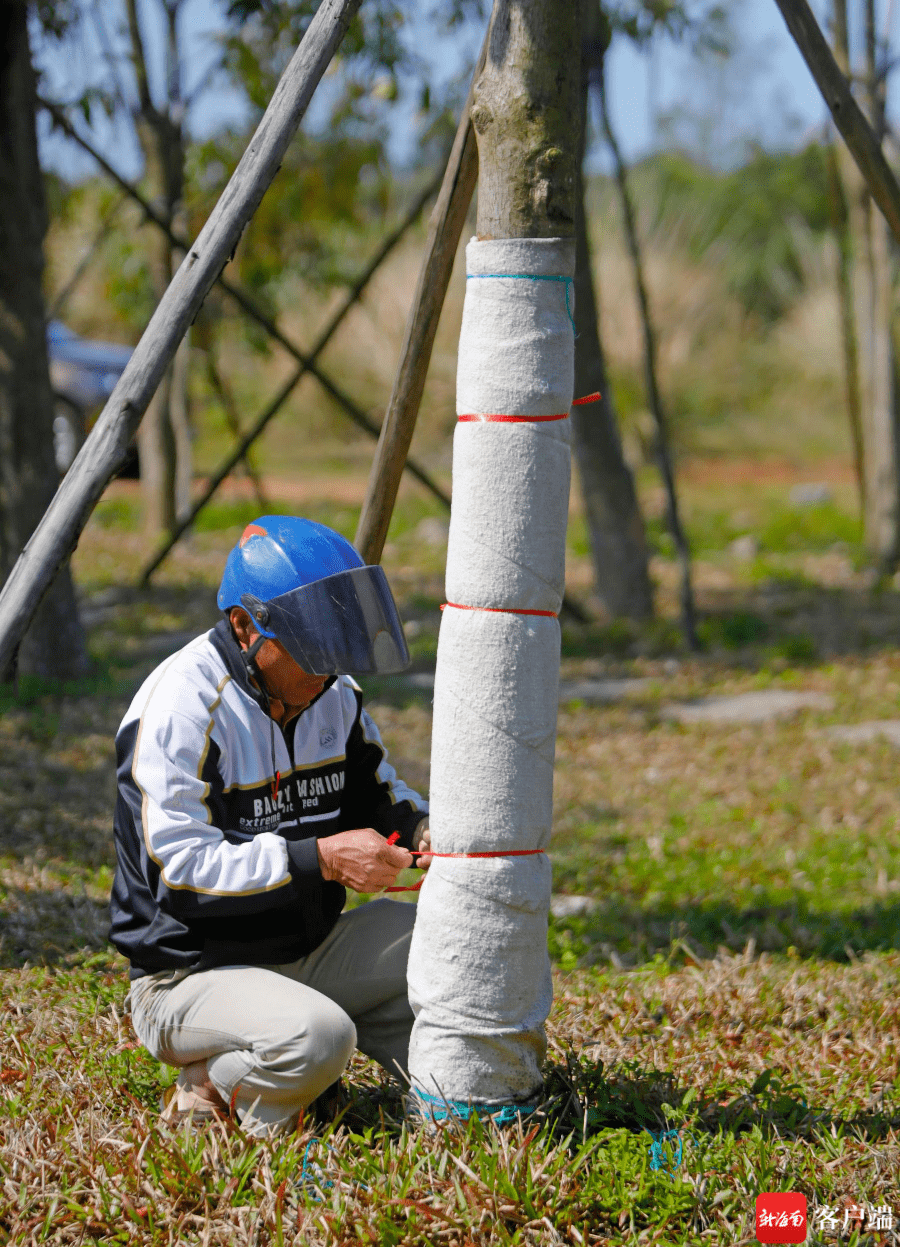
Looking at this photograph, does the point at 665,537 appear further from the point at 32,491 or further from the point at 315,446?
the point at 315,446

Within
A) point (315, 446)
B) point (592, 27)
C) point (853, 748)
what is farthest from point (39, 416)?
point (315, 446)

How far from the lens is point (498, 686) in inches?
100

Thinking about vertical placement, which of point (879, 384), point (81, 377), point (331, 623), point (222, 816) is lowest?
point (222, 816)

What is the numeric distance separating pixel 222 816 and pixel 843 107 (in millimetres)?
2573

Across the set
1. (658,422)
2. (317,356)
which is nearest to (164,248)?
(317,356)

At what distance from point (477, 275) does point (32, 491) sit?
453 cm

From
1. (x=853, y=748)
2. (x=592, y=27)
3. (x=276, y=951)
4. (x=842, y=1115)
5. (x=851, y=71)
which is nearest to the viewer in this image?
(x=276, y=951)

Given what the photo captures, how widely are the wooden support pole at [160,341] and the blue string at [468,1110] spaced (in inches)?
50.8

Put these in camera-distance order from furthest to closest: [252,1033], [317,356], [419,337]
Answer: [317,356] → [419,337] → [252,1033]

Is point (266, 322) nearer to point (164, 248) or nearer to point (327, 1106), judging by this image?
point (164, 248)

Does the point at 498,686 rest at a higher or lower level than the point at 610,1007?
higher

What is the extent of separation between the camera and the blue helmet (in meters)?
2.58

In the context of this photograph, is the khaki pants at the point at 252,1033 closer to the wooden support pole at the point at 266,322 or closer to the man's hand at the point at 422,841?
the man's hand at the point at 422,841

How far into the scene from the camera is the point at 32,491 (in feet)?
21.6
